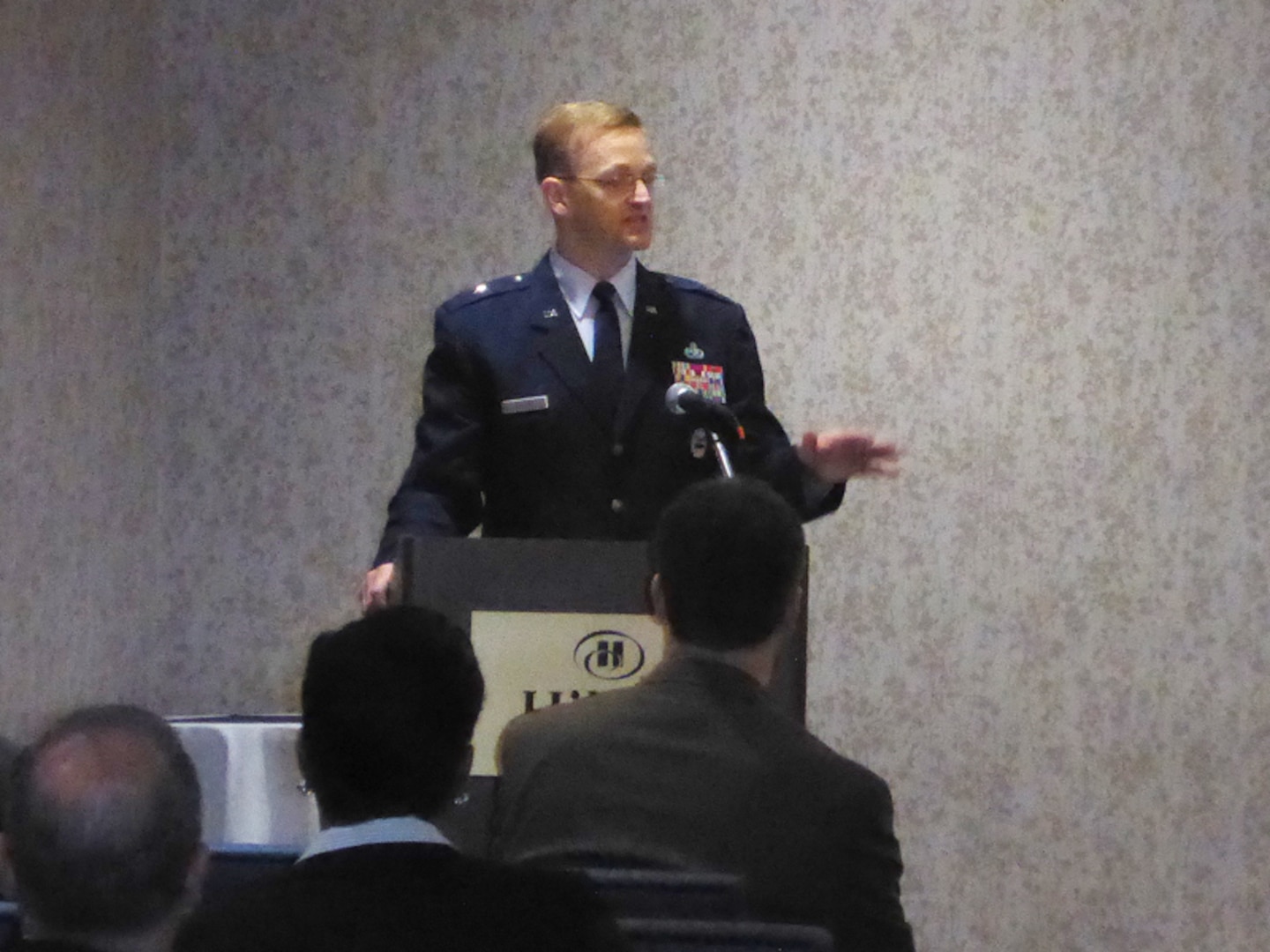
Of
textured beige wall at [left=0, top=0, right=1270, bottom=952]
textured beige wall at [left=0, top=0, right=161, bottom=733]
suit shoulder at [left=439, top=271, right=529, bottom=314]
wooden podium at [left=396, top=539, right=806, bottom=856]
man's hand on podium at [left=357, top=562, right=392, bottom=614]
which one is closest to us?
wooden podium at [left=396, top=539, right=806, bottom=856]

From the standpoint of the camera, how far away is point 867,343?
367 cm

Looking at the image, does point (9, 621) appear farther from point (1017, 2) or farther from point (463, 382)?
point (1017, 2)

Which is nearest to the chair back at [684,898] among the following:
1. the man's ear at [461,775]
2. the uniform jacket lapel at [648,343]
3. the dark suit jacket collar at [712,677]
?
the man's ear at [461,775]

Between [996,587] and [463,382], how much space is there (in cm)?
140

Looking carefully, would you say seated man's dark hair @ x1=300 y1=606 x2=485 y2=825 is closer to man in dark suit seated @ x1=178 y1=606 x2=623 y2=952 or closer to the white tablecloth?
man in dark suit seated @ x1=178 y1=606 x2=623 y2=952

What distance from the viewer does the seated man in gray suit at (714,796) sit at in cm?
160

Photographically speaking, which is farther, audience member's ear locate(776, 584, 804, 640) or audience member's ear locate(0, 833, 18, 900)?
audience member's ear locate(776, 584, 804, 640)

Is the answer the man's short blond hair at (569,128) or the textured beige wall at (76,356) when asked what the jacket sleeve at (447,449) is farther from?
the textured beige wall at (76,356)

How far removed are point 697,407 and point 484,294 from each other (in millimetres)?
512

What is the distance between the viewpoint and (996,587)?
3.61 metres

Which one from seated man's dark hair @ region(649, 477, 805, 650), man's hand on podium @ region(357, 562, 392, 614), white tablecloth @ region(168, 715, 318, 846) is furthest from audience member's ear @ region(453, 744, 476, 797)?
white tablecloth @ region(168, 715, 318, 846)

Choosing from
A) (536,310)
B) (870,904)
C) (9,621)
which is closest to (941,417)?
(536,310)

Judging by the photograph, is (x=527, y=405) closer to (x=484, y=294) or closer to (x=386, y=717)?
(x=484, y=294)

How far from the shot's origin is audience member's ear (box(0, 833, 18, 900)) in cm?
124
